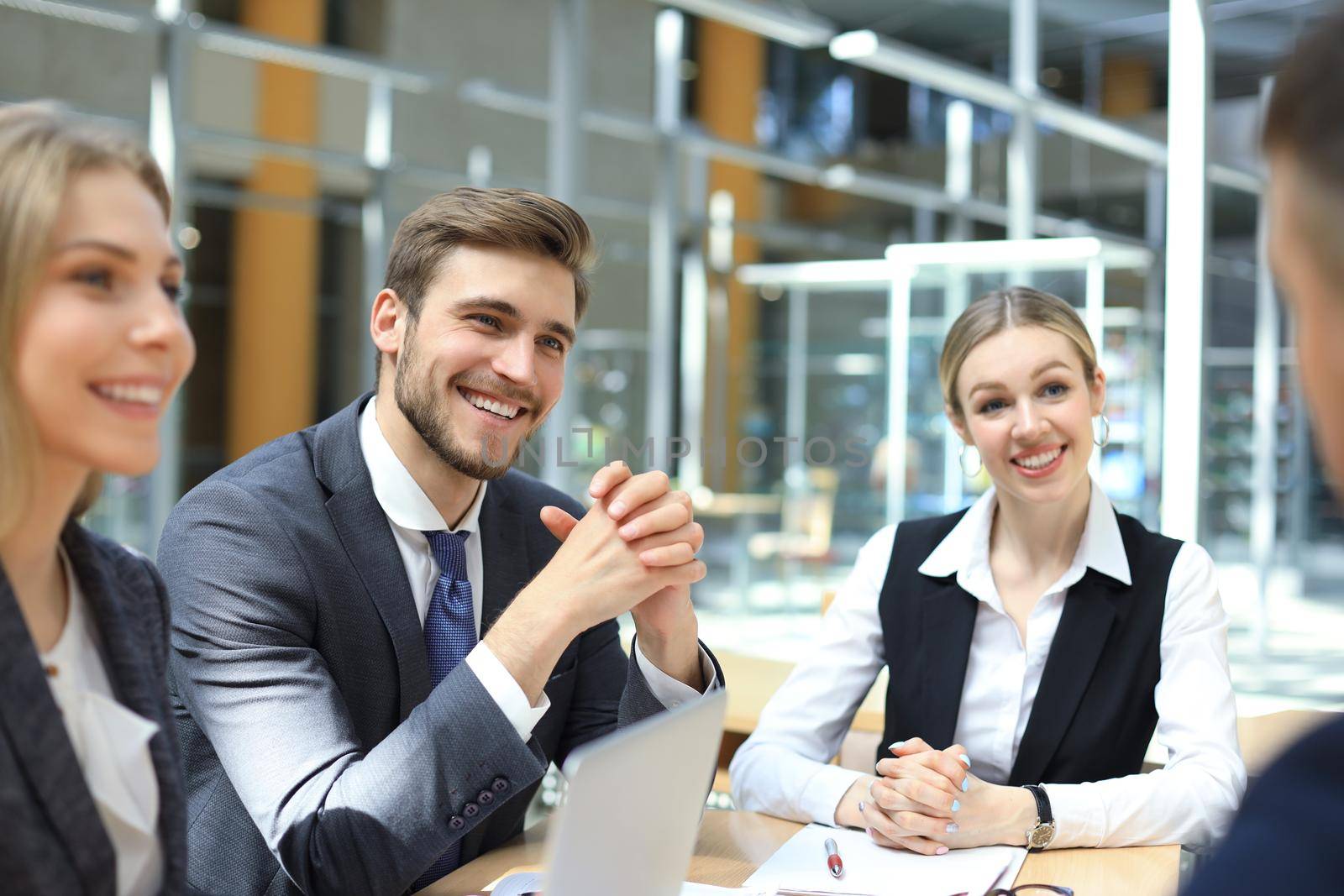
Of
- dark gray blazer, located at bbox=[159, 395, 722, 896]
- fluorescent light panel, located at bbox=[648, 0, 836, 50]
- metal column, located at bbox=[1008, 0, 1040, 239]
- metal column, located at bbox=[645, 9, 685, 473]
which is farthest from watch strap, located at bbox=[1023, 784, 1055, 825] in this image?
metal column, located at bbox=[1008, 0, 1040, 239]

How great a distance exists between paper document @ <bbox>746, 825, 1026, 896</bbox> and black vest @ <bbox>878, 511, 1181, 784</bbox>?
356mm

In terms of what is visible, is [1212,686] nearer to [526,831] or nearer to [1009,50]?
[526,831]

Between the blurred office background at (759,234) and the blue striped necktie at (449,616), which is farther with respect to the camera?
the blurred office background at (759,234)

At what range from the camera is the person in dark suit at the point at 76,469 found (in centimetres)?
102

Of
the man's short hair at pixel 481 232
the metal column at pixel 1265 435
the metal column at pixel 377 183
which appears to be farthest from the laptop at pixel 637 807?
the metal column at pixel 1265 435

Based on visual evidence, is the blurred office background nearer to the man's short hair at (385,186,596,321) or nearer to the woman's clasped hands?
the woman's clasped hands

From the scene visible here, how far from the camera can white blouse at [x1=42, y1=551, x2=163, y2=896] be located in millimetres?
1126

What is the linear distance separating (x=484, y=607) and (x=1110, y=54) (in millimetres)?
11188

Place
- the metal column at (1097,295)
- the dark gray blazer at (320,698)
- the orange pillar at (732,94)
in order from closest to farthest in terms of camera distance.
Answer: the dark gray blazer at (320,698) → the metal column at (1097,295) → the orange pillar at (732,94)

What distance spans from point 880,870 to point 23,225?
131 centimetres

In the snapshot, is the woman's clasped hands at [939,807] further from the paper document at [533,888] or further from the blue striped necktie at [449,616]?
the blue striped necktie at [449,616]

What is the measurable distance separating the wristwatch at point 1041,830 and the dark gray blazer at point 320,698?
57 centimetres

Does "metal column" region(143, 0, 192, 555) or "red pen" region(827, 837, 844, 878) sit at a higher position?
"metal column" region(143, 0, 192, 555)

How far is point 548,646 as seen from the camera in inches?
60.8
